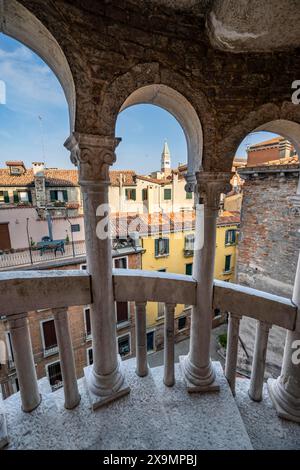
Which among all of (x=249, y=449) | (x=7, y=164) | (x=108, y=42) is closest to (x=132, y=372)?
(x=249, y=449)

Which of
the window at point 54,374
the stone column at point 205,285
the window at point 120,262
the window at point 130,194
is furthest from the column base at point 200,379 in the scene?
the window at point 130,194

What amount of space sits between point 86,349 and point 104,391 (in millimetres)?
6527

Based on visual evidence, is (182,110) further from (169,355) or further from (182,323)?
(182,323)

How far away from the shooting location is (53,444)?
5.60ft

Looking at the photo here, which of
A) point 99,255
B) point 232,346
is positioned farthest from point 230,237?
point 99,255

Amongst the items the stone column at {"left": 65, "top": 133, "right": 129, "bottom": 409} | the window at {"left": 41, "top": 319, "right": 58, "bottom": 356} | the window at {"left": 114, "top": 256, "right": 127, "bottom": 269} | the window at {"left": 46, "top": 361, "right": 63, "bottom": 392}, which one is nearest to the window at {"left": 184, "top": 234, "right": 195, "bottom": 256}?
the window at {"left": 114, "top": 256, "right": 127, "bottom": 269}

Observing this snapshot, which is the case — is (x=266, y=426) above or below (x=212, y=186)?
below

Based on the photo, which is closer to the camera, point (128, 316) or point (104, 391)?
point (104, 391)

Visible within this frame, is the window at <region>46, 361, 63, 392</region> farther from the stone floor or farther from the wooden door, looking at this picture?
the stone floor

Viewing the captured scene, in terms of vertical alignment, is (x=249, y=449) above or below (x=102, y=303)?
below

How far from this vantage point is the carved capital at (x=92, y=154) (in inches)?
64.1

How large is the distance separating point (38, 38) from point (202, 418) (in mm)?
3354

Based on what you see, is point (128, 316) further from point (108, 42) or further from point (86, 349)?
point (108, 42)

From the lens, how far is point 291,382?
2.38 m
